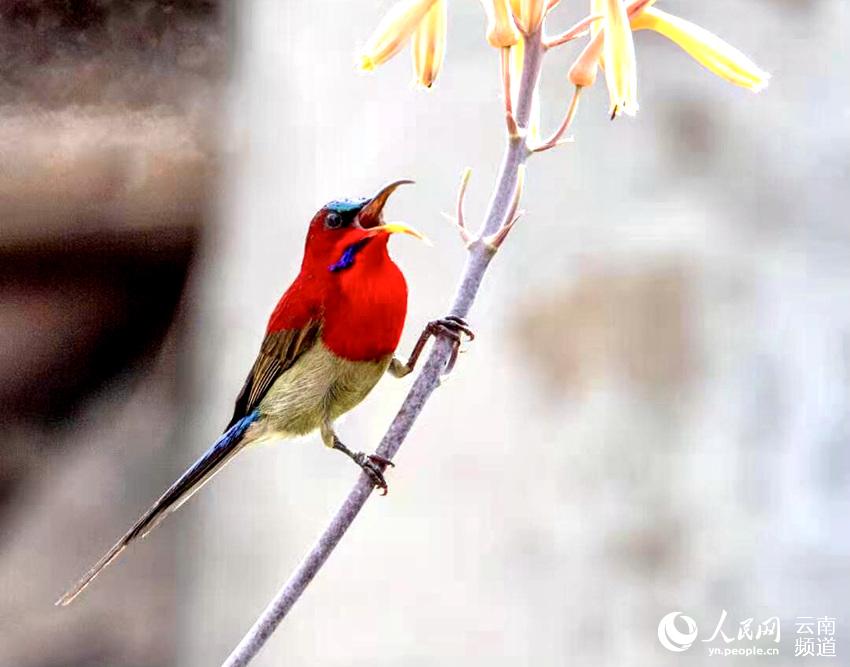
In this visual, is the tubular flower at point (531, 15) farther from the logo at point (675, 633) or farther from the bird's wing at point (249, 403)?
the logo at point (675, 633)

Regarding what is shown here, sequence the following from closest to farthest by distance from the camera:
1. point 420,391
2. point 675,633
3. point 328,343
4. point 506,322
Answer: point 420,391 → point 328,343 → point 675,633 → point 506,322

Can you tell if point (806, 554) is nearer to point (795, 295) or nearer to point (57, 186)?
point (795, 295)

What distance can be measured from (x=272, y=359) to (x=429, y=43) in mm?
A: 189

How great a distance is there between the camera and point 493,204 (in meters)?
0.41

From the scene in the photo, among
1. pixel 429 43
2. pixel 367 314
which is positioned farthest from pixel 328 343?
pixel 429 43

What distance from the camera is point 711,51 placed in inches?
18.0

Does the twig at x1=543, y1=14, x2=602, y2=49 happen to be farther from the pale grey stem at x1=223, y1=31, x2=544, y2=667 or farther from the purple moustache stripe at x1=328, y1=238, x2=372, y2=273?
the purple moustache stripe at x1=328, y1=238, x2=372, y2=273

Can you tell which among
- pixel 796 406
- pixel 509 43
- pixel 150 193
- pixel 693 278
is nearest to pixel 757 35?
pixel 693 278

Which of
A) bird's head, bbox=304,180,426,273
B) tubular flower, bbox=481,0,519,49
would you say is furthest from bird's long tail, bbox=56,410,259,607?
tubular flower, bbox=481,0,519,49

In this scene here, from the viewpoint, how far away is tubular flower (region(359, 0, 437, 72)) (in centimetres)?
44

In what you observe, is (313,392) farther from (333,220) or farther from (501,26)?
(501,26)

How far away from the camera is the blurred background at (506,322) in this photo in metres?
1.20

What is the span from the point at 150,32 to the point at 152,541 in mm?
705
